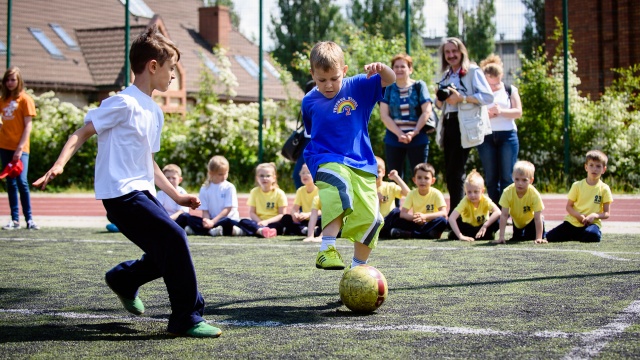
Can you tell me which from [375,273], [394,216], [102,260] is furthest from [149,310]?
[394,216]

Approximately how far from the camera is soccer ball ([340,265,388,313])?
4922 millimetres

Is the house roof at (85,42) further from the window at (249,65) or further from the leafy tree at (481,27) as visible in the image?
the leafy tree at (481,27)

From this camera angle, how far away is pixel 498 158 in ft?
33.5

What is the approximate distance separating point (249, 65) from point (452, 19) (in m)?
6.98

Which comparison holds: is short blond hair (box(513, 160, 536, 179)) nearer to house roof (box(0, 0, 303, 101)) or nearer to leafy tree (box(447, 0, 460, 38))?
leafy tree (box(447, 0, 460, 38))

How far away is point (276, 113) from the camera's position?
18.0 m

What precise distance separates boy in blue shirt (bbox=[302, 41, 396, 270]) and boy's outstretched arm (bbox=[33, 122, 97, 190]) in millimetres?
1581

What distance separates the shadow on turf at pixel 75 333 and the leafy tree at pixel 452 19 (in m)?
13.0

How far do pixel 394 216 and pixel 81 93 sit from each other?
24.1 metres

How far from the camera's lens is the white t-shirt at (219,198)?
1061 centimetres

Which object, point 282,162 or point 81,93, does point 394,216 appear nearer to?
point 282,162

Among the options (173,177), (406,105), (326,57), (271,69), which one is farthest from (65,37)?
(326,57)

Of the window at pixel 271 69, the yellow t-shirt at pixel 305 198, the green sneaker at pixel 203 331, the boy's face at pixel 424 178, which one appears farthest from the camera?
the window at pixel 271 69

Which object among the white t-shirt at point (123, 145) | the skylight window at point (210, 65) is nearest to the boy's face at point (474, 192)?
the white t-shirt at point (123, 145)
